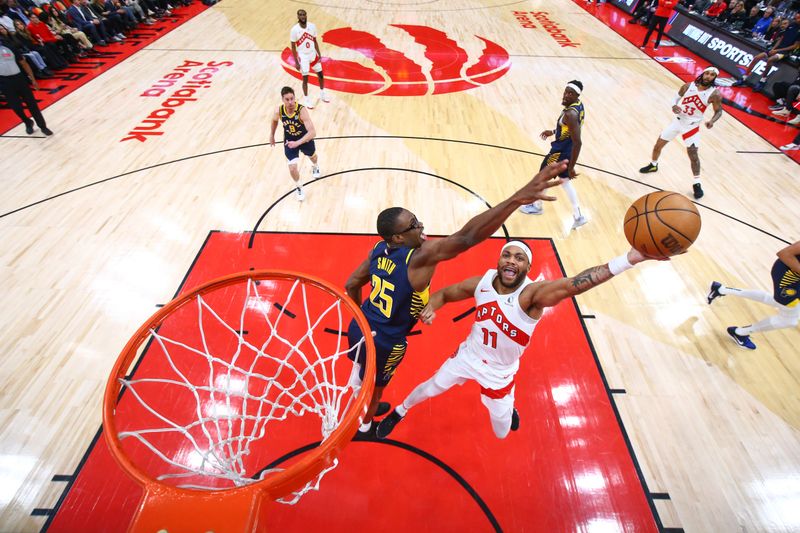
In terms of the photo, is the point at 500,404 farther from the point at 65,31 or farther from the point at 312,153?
the point at 65,31

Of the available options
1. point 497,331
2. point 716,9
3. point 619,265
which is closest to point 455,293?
point 497,331

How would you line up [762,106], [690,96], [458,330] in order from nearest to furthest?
1. [458,330]
2. [690,96]
3. [762,106]

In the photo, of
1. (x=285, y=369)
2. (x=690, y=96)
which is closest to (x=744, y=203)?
(x=690, y=96)

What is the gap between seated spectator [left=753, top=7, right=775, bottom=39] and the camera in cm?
1054

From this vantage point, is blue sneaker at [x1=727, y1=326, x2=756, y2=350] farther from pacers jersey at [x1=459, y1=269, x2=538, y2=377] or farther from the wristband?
the wristband

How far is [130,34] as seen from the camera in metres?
12.2

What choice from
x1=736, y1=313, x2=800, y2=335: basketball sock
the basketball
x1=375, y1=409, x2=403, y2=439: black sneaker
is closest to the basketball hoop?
x1=375, y1=409, x2=403, y2=439: black sneaker

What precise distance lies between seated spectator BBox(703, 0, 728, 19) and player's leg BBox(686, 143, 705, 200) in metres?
9.15

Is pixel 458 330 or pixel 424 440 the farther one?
pixel 458 330

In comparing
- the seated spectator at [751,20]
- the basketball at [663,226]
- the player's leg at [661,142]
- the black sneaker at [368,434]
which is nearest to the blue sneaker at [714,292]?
the basketball at [663,226]

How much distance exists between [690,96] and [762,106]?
5.34 m

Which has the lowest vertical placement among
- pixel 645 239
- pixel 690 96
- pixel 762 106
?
pixel 762 106

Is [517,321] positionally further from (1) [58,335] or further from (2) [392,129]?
(2) [392,129]

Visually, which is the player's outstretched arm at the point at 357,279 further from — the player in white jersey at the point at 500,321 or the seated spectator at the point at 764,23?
the seated spectator at the point at 764,23
